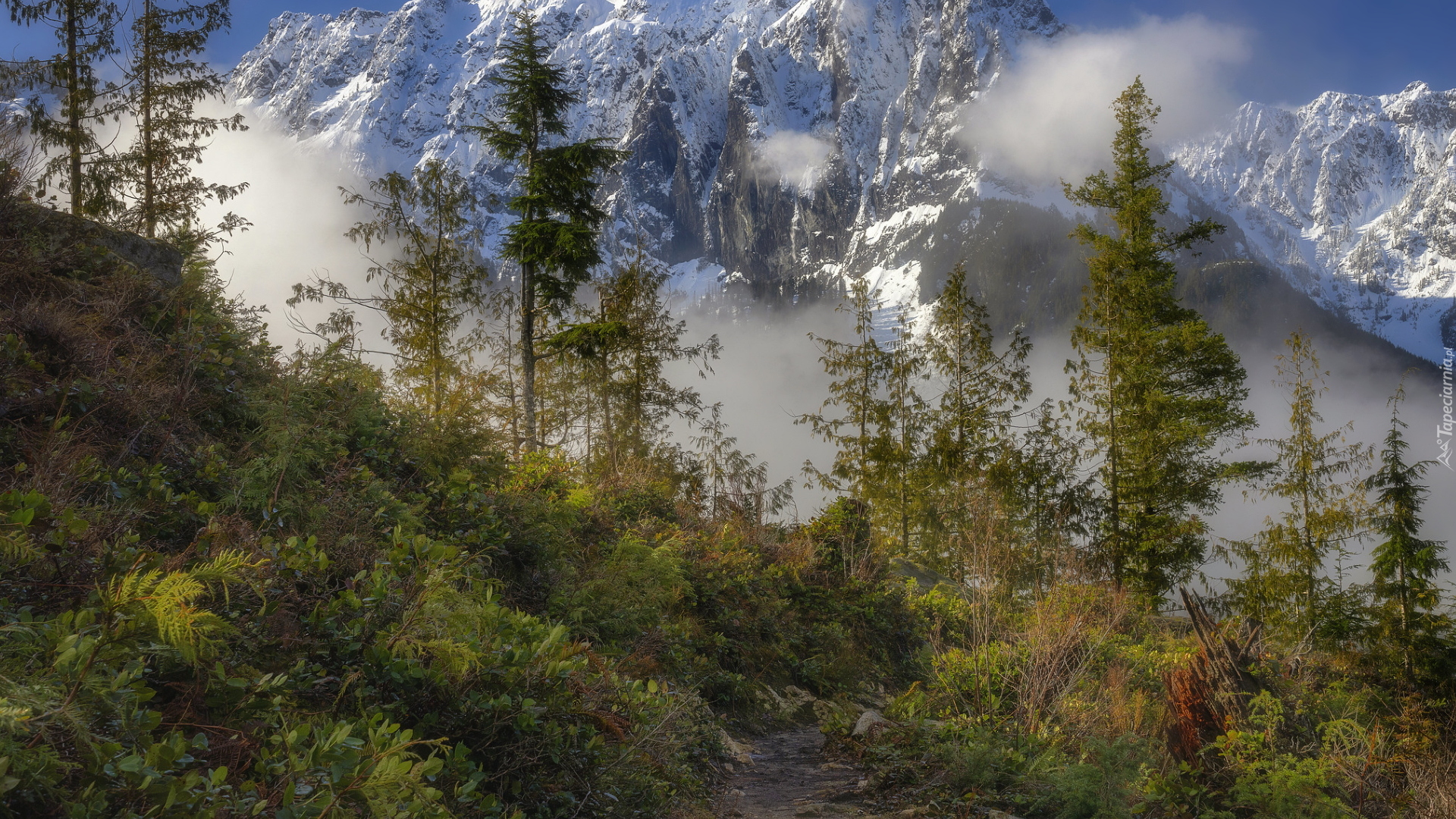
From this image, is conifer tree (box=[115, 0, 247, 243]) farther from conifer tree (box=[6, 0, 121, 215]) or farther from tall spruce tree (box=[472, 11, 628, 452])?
tall spruce tree (box=[472, 11, 628, 452])

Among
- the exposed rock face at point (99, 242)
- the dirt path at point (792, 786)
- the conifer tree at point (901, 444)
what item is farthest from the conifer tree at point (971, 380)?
the exposed rock face at point (99, 242)

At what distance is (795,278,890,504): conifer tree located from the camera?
2552cm

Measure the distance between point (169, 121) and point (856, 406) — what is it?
20701mm

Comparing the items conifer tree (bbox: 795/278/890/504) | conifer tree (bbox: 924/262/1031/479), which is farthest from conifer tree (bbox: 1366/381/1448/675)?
conifer tree (bbox: 795/278/890/504)

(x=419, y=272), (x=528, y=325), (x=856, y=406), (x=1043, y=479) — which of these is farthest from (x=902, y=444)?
(x=419, y=272)

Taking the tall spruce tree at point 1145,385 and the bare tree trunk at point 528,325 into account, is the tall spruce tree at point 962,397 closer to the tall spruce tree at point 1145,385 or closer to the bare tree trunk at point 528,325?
the tall spruce tree at point 1145,385

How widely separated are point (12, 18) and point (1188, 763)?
843 inches

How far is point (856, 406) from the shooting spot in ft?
85.4

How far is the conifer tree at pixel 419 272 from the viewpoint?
16906 mm

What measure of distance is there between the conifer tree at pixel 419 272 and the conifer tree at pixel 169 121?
Result: 2.64 m

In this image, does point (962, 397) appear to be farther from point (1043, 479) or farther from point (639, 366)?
point (639, 366)

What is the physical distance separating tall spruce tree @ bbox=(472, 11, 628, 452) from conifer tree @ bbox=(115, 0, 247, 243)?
587cm

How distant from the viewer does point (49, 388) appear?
4270 mm

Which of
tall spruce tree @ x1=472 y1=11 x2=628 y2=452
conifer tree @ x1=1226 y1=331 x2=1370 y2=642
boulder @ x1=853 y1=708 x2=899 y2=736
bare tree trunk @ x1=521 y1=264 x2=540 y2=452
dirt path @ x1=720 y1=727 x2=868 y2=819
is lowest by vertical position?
dirt path @ x1=720 y1=727 x2=868 y2=819
